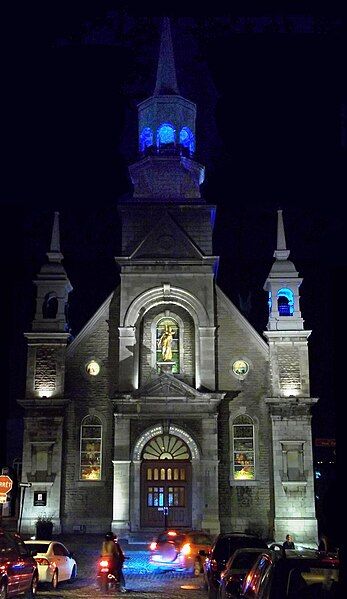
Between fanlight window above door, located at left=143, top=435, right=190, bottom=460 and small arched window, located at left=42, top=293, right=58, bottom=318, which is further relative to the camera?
small arched window, located at left=42, top=293, right=58, bottom=318

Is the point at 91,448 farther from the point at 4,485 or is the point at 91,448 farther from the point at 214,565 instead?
the point at 214,565

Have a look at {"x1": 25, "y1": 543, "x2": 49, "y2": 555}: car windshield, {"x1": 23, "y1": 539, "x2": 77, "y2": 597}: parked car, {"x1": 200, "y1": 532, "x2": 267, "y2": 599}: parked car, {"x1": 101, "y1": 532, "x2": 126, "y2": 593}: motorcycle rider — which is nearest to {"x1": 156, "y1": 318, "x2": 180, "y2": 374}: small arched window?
{"x1": 23, "y1": 539, "x2": 77, "y2": 597}: parked car

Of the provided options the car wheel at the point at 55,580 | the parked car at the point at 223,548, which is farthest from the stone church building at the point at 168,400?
the parked car at the point at 223,548

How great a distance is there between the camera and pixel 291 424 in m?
34.5

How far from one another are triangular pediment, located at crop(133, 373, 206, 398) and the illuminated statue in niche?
155cm

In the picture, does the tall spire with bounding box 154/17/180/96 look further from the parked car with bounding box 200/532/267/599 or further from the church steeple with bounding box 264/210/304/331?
the parked car with bounding box 200/532/267/599

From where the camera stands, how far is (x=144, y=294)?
119ft

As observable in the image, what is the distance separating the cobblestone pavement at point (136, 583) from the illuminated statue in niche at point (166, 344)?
30.4 ft

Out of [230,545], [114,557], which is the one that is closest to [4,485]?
[114,557]

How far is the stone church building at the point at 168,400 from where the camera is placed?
3391 cm

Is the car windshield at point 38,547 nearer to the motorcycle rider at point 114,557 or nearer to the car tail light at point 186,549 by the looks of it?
the motorcycle rider at point 114,557

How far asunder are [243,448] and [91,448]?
7173mm

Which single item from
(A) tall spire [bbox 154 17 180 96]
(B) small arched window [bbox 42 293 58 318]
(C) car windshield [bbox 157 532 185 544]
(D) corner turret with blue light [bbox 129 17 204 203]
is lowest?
(C) car windshield [bbox 157 532 185 544]

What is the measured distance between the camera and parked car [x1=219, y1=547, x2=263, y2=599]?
12539mm
